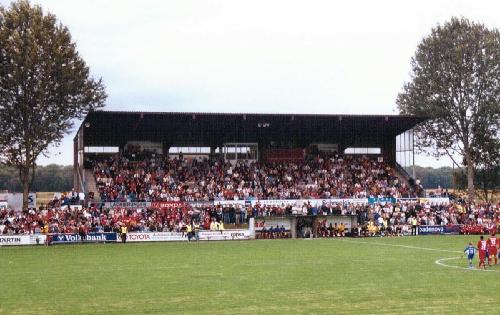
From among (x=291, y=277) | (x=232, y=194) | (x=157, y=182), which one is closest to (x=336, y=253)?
(x=291, y=277)

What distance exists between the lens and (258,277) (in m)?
21.7

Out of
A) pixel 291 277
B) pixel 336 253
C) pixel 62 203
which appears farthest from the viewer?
pixel 62 203

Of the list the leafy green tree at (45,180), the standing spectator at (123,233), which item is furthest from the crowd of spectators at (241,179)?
the leafy green tree at (45,180)

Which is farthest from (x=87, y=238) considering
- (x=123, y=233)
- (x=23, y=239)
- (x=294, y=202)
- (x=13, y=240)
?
(x=294, y=202)

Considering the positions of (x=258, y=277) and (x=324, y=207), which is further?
(x=324, y=207)

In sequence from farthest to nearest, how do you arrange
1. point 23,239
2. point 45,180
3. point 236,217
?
point 45,180 → point 236,217 → point 23,239

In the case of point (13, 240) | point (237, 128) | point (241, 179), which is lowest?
point (13, 240)

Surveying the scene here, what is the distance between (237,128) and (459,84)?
20942 mm

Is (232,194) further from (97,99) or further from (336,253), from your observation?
(336,253)

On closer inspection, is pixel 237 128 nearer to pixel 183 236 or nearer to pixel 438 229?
pixel 183 236

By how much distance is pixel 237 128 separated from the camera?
5828 cm

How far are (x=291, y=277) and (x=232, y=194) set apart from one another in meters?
32.1

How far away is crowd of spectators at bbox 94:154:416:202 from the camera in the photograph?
174 feet

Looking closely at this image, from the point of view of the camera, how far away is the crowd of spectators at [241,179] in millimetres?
53125
